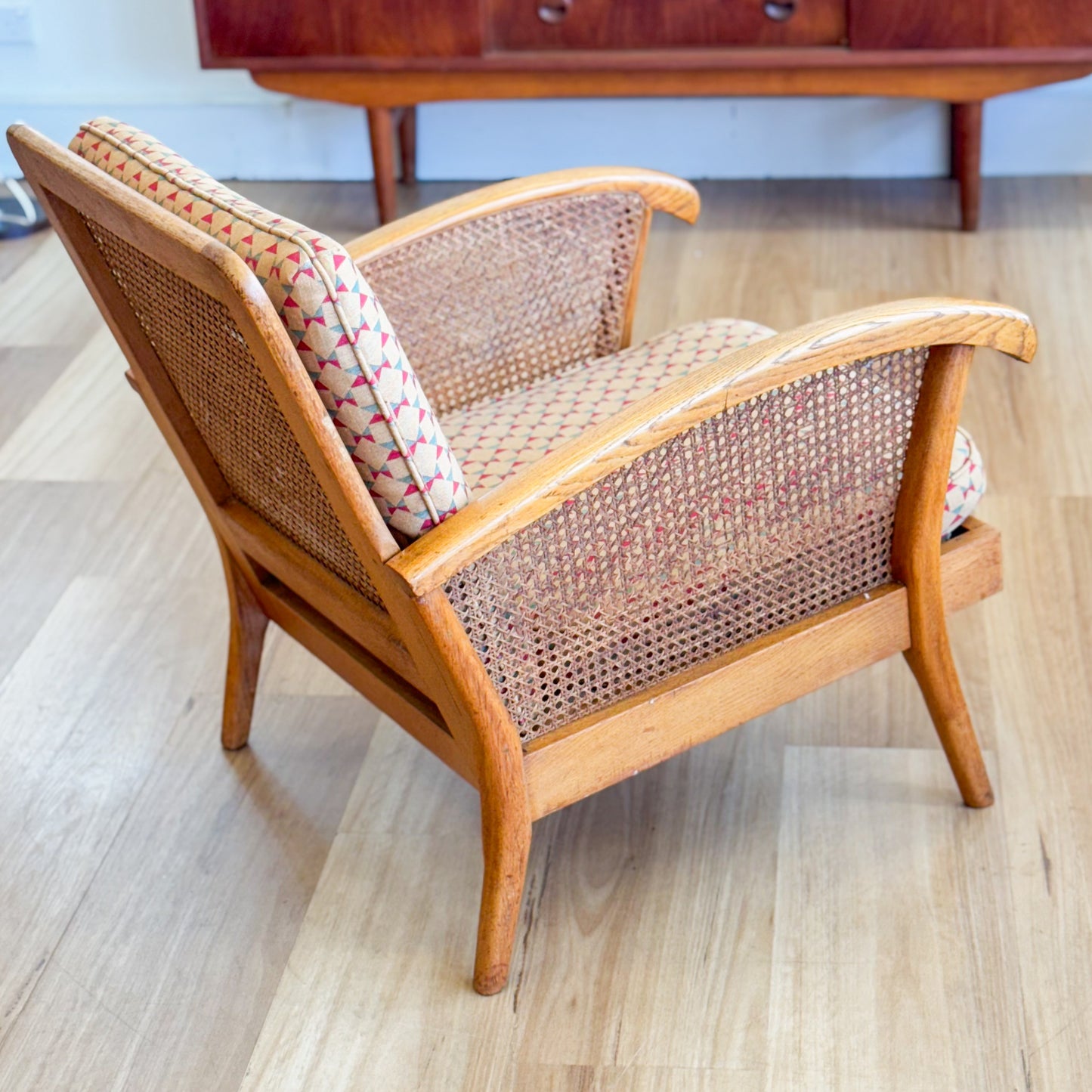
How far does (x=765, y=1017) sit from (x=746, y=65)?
193 cm

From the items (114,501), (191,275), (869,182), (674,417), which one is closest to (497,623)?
(674,417)

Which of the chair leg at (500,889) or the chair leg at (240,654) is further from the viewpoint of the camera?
the chair leg at (240,654)

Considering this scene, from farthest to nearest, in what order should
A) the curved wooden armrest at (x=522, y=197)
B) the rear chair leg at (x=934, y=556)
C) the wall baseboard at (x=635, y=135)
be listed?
the wall baseboard at (x=635, y=135) < the curved wooden armrest at (x=522, y=197) < the rear chair leg at (x=934, y=556)

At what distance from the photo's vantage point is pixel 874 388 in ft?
4.47

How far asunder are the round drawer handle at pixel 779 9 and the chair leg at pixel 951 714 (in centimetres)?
162

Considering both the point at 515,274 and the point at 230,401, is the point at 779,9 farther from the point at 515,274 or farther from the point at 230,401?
the point at 230,401

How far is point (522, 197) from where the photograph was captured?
1.67m

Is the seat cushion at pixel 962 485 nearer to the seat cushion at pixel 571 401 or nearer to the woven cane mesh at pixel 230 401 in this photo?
the seat cushion at pixel 571 401

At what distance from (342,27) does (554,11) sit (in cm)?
40

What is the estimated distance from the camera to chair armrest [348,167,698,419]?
1.66 metres

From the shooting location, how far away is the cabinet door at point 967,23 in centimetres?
269

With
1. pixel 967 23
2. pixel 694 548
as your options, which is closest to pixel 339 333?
pixel 694 548

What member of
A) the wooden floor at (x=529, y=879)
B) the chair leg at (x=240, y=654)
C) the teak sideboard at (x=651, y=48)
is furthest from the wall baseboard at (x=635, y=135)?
the chair leg at (x=240, y=654)

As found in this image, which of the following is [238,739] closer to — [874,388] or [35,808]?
[35,808]
